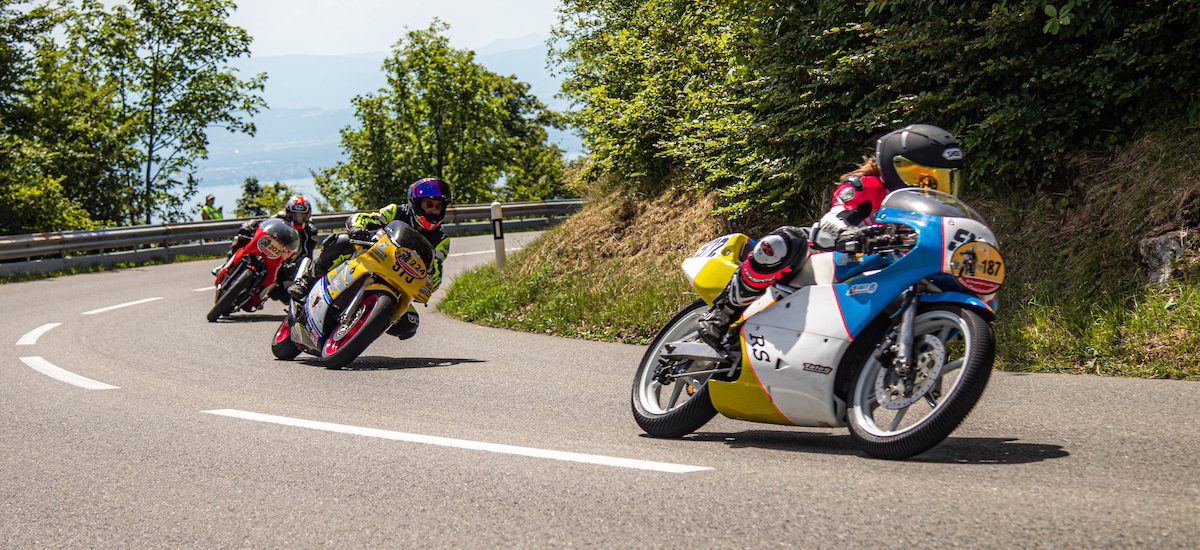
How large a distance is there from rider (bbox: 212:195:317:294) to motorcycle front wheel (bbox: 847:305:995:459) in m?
9.75

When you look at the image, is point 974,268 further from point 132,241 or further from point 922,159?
point 132,241

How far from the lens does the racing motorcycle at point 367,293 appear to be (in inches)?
359

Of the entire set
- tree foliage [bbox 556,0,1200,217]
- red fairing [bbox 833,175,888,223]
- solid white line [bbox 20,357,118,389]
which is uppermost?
tree foliage [bbox 556,0,1200,217]

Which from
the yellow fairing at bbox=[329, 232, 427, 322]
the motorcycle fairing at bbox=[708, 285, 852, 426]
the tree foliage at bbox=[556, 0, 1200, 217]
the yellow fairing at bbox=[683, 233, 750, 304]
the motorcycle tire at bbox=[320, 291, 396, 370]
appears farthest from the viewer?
the yellow fairing at bbox=[329, 232, 427, 322]

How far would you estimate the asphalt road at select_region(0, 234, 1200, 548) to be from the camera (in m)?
3.67

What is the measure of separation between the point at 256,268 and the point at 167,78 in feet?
122

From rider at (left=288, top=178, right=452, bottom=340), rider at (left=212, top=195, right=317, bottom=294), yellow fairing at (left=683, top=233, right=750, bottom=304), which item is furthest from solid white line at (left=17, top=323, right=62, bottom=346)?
yellow fairing at (left=683, top=233, right=750, bottom=304)

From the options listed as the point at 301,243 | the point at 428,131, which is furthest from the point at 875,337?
the point at 428,131

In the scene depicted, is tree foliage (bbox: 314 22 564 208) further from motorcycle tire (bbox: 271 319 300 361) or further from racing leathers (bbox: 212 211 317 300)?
motorcycle tire (bbox: 271 319 300 361)

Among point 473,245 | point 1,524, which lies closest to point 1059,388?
point 1,524

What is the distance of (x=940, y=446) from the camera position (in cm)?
486

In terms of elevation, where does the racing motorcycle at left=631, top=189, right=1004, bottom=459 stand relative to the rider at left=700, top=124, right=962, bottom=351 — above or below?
below

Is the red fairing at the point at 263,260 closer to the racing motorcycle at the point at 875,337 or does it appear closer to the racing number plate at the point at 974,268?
→ the racing motorcycle at the point at 875,337

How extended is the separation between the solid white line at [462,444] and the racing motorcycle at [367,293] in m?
1.97
